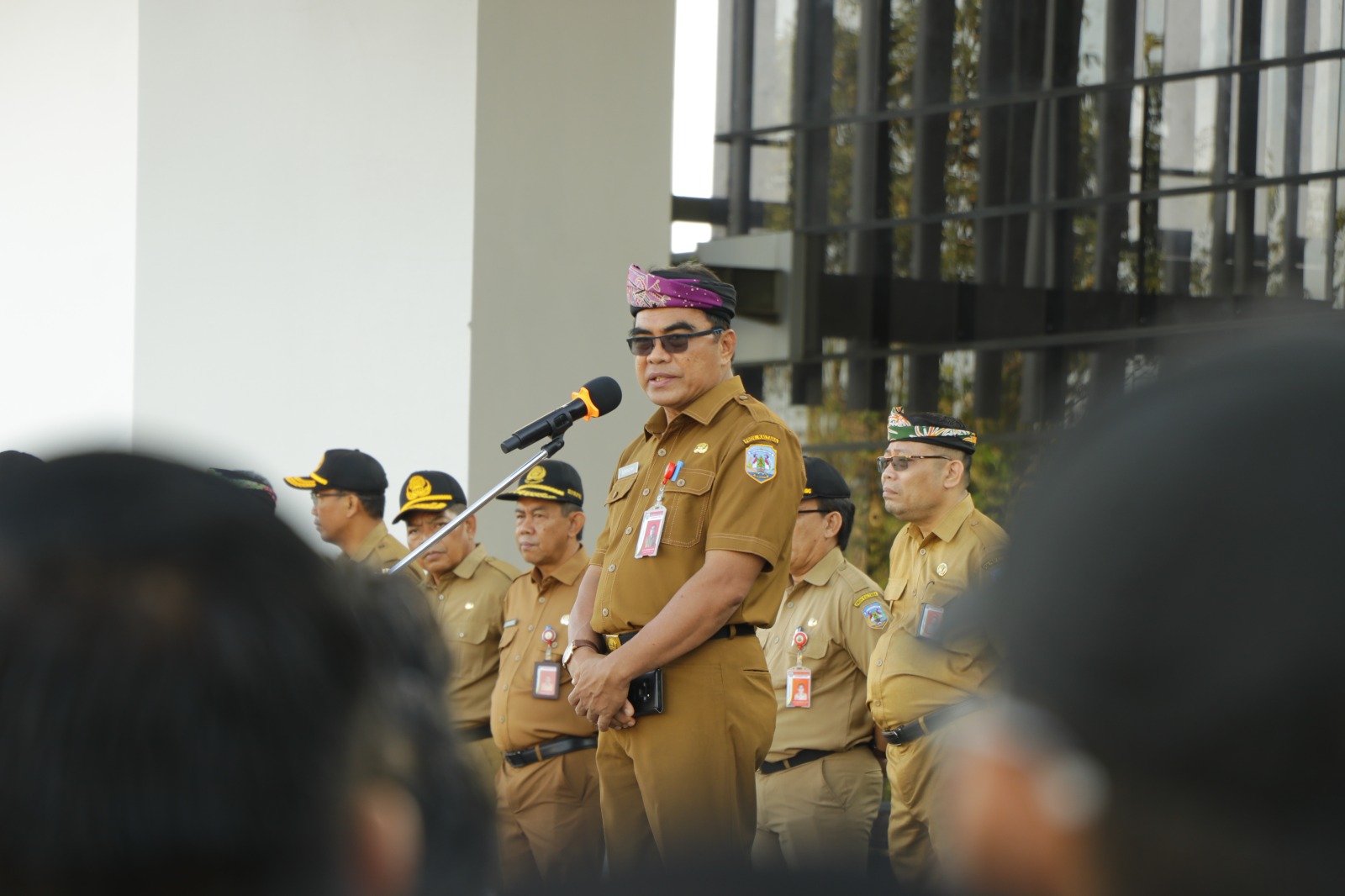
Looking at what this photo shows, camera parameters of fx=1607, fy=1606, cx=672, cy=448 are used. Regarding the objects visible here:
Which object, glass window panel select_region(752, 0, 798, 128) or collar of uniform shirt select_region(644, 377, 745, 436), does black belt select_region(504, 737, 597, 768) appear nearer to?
collar of uniform shirt select_region(644, 377, 745, 436)

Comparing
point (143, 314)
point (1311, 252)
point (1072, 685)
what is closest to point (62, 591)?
point (1072, 685)

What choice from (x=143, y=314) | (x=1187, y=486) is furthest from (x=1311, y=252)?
(x=1187, y=486)

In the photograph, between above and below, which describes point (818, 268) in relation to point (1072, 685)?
above

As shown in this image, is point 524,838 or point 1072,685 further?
point 524,838

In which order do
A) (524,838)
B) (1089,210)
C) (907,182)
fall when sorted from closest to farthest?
(524,838), (1089,210), (907,182)

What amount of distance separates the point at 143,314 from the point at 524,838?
2.31 m

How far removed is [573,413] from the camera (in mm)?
3703

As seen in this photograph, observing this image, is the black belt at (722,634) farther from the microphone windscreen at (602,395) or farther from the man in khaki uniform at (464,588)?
the man in khaki uniform at (464,588)

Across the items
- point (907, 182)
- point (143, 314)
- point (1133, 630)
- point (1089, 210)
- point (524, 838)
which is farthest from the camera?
point (907, 182)

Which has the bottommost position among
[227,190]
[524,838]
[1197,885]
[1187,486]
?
[524,838]

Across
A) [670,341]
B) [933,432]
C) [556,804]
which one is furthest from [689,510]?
[556,804]

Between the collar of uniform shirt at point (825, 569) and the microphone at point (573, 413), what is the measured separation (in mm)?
1337

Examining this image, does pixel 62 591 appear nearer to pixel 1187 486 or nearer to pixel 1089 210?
pixel 1187 486

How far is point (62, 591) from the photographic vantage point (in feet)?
1.89
